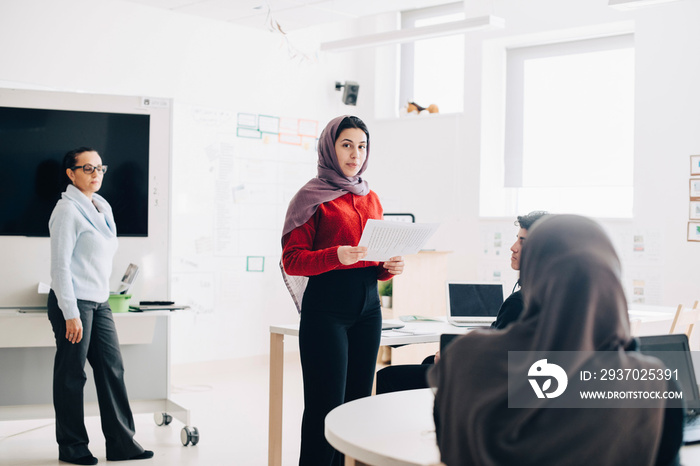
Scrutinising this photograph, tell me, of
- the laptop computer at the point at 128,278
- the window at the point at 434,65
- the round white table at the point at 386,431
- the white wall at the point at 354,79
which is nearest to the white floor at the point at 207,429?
the white wall at the point at 354,79

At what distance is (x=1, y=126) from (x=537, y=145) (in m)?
4.24

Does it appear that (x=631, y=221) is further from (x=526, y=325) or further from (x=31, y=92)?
(x=526, y=325)

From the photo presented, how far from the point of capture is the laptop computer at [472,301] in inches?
155

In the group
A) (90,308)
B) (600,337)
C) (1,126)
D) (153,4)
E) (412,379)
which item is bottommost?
(412,379)

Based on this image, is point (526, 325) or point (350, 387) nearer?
point (526, 325)

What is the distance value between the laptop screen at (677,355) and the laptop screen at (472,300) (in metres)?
1.92

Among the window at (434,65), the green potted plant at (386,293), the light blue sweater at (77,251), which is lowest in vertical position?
the green potted plant at (386,293)

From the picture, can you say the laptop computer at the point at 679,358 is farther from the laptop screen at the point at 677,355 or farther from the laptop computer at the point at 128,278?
the laptop computer at the point at 128,278

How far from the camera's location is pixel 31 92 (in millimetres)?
4121

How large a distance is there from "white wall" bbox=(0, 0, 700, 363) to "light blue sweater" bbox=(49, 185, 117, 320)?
1.98 metres

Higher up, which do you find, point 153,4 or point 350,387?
point 153,4

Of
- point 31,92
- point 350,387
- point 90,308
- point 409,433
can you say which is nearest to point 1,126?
point 31,92

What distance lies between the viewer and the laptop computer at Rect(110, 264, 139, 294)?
4223 millimetres

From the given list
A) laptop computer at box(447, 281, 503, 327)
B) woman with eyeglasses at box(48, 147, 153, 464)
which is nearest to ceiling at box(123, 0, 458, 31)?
woman with eyeglasses at box(48, 147, 153, 464)
